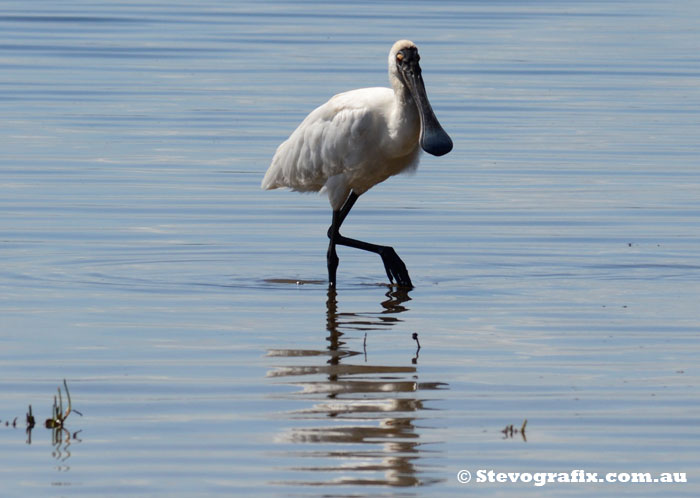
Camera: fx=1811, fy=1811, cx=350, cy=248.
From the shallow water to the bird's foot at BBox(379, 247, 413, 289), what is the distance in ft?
0.31

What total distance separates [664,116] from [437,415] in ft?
37.3

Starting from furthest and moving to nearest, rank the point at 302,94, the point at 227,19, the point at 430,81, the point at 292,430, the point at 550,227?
the point at 227,19 < the point at 430,81 < the point at 302,94 < the point at 550,227 < the point at 292,430

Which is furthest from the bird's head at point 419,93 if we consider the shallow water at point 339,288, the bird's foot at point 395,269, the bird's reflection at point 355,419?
the bird's reflection at point 355,419

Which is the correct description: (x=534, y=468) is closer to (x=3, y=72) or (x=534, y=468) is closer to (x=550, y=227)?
(x=550, y=227)

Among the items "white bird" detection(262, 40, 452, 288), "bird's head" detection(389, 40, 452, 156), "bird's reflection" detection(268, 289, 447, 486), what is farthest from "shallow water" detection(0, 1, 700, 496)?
"bird's head" detection(389, 40, 452, 156)

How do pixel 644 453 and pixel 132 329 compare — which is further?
pixel 132 329

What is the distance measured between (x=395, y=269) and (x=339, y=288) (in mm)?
354

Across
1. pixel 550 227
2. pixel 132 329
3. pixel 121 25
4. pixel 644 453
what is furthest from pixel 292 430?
pixel 121 25

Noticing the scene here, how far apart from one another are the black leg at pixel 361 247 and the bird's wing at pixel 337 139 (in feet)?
0.76

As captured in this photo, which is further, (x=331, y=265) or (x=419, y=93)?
(x=331, y=265)

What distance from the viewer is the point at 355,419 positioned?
673cm

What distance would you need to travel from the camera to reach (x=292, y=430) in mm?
6543

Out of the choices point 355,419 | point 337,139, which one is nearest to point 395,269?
point 337,139

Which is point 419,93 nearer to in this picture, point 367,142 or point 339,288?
point 367,142
